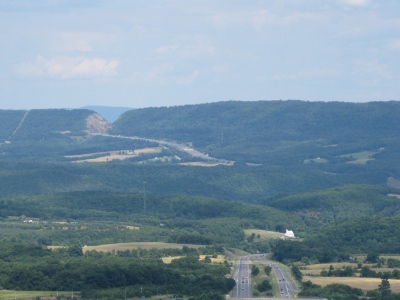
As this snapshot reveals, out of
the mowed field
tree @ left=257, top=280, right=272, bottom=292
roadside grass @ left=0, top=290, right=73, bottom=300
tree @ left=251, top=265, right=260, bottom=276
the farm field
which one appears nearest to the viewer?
roadside grass @ left=0, top=290, right=73, bottom=300

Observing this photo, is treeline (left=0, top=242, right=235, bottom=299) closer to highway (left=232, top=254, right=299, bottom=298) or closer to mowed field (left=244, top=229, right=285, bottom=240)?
highway (left=232, top=254, right=299, bottom=298)

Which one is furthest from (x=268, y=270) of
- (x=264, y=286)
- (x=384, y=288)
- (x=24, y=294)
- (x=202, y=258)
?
(x=24, y=294)

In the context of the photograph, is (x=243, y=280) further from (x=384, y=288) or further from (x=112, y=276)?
(x=384, y=288)

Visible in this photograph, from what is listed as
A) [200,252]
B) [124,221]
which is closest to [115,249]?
[200,252]

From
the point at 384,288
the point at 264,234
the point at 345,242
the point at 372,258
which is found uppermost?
the point at 384,288

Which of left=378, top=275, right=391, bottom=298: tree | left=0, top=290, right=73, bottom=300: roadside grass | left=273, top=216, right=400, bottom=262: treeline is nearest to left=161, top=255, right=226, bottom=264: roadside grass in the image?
left=273, top=216, right=400, bottom=262: treeline
